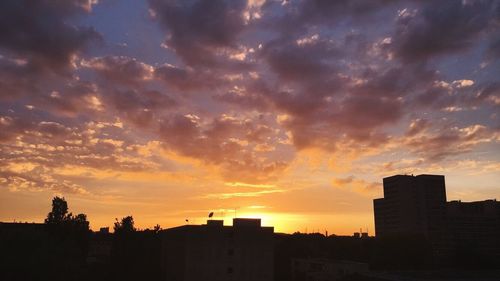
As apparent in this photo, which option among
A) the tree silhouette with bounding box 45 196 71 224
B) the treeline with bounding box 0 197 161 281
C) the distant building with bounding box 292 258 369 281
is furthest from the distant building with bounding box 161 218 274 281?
the tree silhouette with bounding box 45 196 71 224

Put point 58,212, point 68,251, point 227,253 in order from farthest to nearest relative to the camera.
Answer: point 58,212 < point 68,251 < point 227,253

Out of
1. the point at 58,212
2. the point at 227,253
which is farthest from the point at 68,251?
the point at 58,212

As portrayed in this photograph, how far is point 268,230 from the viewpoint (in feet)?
242

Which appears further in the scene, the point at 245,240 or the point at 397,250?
the point at 397,250

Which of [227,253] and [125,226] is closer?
[227,253]

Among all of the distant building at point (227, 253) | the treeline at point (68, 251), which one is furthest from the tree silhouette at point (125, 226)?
the distant building at point (227, 253)

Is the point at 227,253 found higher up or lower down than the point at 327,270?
higher up

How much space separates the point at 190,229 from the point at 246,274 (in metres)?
11.3

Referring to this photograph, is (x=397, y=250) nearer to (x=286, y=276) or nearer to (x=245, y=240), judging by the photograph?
(x=286, y=276)

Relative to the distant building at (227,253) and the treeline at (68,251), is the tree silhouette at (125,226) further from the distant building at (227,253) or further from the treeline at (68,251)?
the distant building at (227,253)

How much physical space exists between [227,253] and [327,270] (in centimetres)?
3767

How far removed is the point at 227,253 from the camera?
235 feet

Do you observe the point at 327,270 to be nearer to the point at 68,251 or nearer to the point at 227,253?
the point at 227,253

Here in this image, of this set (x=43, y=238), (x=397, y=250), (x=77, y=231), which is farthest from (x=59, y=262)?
(x=397, y=250)
